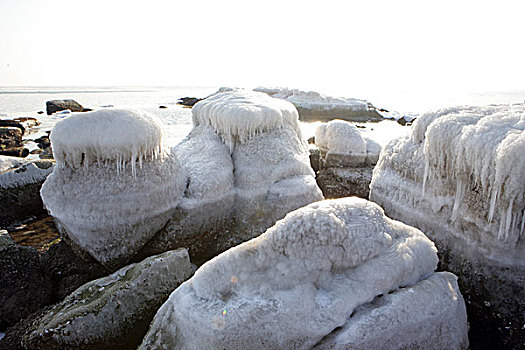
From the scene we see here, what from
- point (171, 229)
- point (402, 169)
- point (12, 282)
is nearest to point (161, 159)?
point (171, 229)

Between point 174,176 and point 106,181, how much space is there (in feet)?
2.08

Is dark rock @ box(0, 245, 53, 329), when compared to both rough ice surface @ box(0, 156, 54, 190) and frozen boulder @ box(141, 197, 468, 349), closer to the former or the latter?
frozen boulder @ box(141, 197, 468, 349)

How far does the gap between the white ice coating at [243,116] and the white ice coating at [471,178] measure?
155 centimetres

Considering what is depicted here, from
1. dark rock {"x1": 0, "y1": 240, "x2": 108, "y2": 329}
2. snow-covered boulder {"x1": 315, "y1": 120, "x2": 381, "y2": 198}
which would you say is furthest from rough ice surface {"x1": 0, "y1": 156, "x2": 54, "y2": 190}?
snow-covered boulder {"x1": 315, "y1": 120, "x2": 381, "y2": 198}

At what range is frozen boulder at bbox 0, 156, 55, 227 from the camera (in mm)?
4812

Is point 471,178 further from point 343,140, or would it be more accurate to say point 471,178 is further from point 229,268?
point 343,140

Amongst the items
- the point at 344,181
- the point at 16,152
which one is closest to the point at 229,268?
the point at 344,181

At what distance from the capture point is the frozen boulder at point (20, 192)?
481cm

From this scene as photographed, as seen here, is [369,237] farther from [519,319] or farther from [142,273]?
[142,273]

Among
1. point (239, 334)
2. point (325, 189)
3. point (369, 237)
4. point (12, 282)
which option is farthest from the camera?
point (325, 189)

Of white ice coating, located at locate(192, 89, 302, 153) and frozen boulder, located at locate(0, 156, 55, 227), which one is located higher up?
white ice coating, located at locate(192, 89, 302, 153)

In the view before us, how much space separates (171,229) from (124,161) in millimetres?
818

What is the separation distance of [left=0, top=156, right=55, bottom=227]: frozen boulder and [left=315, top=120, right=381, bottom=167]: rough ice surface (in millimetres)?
4635

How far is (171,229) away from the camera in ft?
11.3
